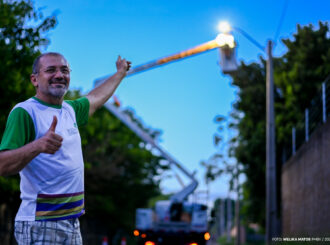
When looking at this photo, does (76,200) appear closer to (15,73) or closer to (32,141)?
(32,141)

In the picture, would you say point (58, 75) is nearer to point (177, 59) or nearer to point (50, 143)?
point (50, 143)

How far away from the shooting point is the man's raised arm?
4184 mm

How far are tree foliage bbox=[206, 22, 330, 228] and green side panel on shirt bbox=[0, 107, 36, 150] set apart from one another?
1525 centimetres

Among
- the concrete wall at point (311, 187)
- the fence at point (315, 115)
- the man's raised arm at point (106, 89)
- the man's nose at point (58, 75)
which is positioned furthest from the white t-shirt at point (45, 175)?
the fence at point (315, 115)

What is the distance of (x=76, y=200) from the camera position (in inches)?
138

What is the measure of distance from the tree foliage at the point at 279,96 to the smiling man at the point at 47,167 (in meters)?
15.1

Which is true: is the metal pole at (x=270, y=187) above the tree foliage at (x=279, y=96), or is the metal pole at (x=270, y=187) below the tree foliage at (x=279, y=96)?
below

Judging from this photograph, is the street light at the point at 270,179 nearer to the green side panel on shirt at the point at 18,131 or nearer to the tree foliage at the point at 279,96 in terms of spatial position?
the tree foliage at the point at 279,96

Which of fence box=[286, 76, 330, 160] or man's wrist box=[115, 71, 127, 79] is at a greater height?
fence box=[286, 76, 330, 160]

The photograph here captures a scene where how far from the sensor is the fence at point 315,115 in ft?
45.7

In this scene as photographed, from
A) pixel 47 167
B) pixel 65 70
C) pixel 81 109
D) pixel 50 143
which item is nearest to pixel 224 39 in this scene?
pixel 81 109

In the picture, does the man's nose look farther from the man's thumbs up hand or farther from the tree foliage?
the tree foliage

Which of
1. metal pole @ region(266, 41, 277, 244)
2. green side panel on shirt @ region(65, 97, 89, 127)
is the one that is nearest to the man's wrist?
green side panel on shirt @ region(65, 97, 89, 127)

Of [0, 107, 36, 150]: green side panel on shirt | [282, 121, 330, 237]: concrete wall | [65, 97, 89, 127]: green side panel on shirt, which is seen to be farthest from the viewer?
[282, 121, 330, 237]: concrete wall
